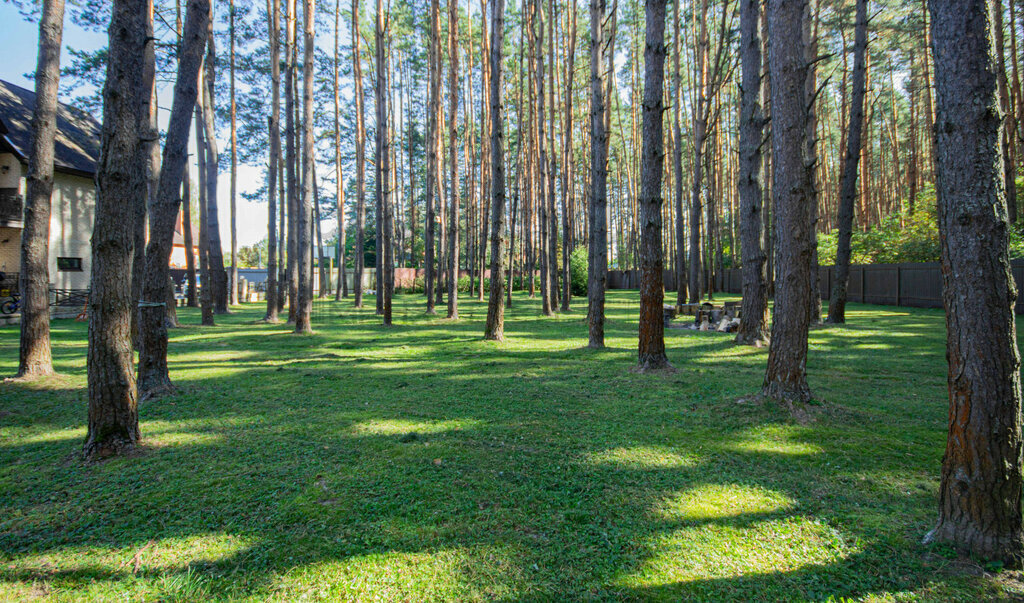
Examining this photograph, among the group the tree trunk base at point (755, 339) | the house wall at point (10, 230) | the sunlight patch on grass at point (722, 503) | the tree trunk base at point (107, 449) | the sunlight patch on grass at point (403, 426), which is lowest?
the sunlight patch on grass at point (722, 503)

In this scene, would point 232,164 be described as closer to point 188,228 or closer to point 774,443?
point 188,228

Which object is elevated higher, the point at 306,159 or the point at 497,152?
the point at 306,159

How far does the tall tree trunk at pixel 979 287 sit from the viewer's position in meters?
2.17

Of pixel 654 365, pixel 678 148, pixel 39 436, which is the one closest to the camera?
pixel 39 436

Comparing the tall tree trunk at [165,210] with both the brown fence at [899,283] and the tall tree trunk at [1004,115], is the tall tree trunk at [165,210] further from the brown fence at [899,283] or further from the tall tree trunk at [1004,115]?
the brown fence at [899,283]

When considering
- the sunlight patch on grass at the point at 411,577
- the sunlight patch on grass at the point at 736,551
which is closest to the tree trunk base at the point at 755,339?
the sunlight patch on grass at the point at 736,551

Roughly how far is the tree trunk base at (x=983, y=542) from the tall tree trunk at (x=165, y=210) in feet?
20.6

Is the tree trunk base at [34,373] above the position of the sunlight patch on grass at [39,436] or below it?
above

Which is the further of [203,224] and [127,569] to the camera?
[203,224]

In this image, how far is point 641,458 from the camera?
3568 millimetres

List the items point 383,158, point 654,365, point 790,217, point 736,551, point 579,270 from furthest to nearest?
point 579,270 < point 383,158 < point 654,365 < point 790,217 < point 736,551

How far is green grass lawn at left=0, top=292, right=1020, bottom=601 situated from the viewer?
216 cm

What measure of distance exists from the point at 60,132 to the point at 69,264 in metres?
5.14

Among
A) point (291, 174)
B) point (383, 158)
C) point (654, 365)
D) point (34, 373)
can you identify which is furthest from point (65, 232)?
point (654, 365)
